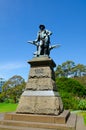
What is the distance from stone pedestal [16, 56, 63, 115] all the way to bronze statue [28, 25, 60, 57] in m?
0.41

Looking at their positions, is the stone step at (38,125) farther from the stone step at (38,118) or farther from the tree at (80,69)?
the tree at (80,69)

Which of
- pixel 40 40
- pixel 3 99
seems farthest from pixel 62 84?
pixel 40 40


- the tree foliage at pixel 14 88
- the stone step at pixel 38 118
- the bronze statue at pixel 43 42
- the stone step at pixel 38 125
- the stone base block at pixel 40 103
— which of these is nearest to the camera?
the stone step at pixel 38 125

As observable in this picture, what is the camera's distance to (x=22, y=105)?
7.89 metres

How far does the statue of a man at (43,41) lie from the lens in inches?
344

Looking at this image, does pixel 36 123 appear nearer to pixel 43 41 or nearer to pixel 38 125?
pixel 38 125

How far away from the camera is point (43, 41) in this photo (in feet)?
28.9

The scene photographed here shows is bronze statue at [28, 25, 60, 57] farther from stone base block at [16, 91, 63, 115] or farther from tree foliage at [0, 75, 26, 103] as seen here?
tree foliage at [0, 75, 26, 103]

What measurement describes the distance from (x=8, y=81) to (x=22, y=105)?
73.4 ft

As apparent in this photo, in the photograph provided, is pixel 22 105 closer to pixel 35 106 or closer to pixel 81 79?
pixel 35 106

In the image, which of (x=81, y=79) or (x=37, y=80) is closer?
(x=37, y=80)

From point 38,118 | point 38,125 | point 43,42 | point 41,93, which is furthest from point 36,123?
point 43,42

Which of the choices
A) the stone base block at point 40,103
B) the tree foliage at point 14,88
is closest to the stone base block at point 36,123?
the stone base block at point 40,103

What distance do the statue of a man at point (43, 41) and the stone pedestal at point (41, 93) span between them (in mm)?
438
